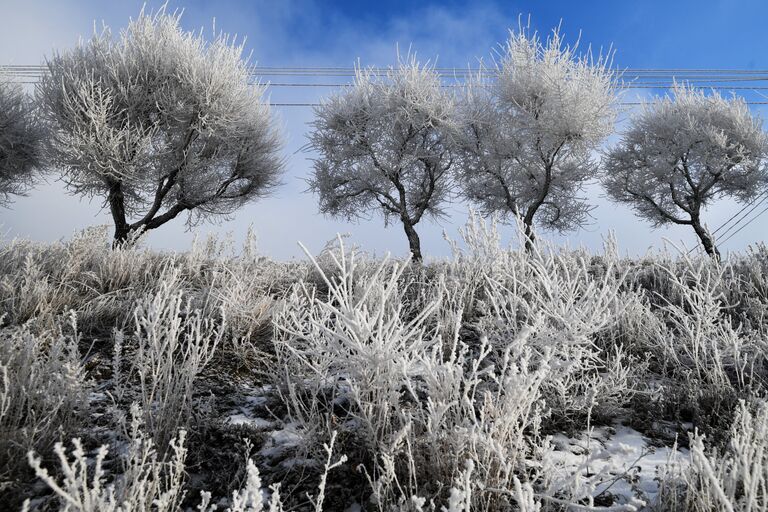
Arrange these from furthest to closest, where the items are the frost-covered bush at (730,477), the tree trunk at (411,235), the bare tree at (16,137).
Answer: the tree trunk at (411,235) → the bare tree at (16,137) → the frost-covered bush at (730,477)

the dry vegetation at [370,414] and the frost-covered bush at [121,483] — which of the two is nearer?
the frost-covered bush at [121,483]

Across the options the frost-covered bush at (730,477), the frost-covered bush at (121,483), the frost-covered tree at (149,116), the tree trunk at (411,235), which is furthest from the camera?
the tree trunk at (411,235)

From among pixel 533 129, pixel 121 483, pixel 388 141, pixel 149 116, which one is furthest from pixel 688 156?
pixel 121 483

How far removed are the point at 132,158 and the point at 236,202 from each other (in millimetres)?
4685

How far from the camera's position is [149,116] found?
42.2ft

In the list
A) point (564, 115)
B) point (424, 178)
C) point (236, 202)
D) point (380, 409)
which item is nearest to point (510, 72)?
point (564, 115)

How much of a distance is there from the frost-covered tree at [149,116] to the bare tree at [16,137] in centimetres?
370

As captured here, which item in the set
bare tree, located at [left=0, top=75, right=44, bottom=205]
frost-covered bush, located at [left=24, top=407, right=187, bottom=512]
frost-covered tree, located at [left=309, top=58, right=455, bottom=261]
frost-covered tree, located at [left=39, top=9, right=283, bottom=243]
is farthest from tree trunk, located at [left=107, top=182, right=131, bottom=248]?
frost-covered bush, located at [left=24, top=407, right=187, bottom=512]

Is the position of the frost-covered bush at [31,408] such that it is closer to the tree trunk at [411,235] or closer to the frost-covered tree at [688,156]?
the tree trunk at [411,235]

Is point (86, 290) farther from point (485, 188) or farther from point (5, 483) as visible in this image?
point (485, 188)

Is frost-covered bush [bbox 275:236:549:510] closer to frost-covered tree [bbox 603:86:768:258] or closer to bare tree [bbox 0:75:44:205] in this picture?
bare tree [bbox 0:75:44:205]

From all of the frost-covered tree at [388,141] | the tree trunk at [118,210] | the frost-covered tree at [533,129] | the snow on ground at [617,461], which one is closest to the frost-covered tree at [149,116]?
the tree trunk at [118,210]

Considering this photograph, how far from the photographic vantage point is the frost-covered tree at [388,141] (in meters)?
16.2

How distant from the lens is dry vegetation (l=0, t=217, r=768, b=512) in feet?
5.57
